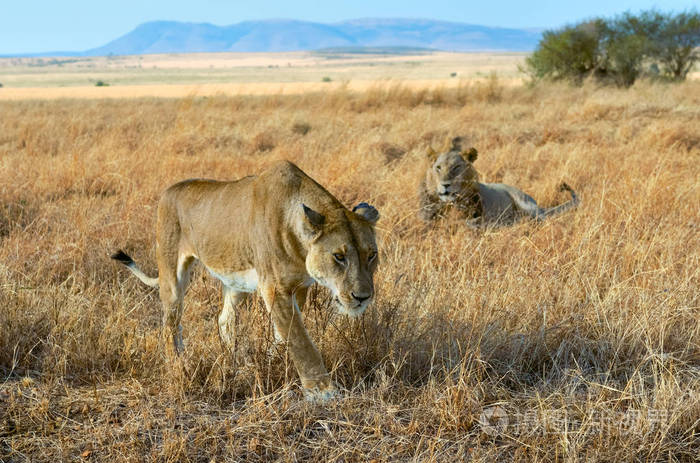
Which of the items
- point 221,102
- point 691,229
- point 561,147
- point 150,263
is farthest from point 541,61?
point 150,263

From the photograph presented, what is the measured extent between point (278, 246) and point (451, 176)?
4287 millimetres

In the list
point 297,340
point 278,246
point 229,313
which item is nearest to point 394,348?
point 297,340

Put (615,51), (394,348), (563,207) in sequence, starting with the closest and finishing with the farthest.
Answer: (394,348) → (563,207) → (615,51)

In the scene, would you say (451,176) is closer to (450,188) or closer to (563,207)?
(450,188)

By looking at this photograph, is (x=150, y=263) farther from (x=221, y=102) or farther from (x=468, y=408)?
(x=221, y=102)

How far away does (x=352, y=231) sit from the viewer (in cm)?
329

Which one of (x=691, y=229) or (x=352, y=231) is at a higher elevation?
(x=352, y=231)

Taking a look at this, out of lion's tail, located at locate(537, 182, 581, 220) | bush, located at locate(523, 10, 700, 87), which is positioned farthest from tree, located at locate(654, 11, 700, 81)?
lion's tail, located at locate(537, 182, 581, 220)

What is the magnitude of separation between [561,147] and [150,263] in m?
7.76

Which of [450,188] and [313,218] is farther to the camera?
[450,188]

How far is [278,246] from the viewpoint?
135 inches

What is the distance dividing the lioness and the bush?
24.6 m

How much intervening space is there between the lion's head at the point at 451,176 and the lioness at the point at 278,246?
3.64 metres

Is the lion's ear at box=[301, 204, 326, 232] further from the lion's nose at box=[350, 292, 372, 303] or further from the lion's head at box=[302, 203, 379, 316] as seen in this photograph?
the lion's nose at box=[350, 292, 372, 303]
